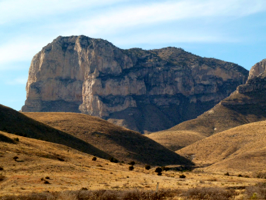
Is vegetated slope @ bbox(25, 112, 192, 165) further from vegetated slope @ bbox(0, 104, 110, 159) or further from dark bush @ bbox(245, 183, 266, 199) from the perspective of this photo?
dark bush @ bbox(245, 183, 266, 199)

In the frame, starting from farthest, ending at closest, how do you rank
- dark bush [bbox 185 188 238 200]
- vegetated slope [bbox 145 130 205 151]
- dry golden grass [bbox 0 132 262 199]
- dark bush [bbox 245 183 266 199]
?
vegetated slope [bbox 145 130 205 151], dry golden grass [bbox 0 132 262 199], dark bush [bbox 185 188 238 200], dark bush [bbox 245 183 266 199]

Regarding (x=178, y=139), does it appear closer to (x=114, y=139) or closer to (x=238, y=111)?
(x=238, y=111)

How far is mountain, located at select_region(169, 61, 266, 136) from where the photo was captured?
153875mm

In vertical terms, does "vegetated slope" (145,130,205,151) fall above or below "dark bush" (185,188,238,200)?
above

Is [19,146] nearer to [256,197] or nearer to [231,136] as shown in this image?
[256,197]

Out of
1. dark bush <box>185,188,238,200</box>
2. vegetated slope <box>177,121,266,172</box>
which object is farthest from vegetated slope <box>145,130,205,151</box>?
dark bush <box>185,188,238,200</box>

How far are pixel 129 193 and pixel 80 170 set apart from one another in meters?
16.9

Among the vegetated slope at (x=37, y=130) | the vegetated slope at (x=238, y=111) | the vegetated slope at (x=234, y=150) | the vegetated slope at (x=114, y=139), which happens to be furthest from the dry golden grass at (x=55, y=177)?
the vegetated slope at (x=238, y=111)

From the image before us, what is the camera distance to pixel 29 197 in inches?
1038

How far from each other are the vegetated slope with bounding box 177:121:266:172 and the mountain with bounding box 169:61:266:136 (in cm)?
3756

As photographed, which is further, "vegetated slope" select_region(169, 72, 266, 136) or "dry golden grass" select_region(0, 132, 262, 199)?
"vegetated slope" select_region(169, 72, 266, 136)

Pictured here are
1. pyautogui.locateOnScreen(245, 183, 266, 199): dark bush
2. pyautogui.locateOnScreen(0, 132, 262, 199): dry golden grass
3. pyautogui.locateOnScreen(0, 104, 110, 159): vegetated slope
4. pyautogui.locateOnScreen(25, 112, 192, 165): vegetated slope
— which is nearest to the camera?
pyautogui.locateOnScreen(245, 183, 266, 199): dark bush

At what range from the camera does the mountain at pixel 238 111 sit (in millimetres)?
153875

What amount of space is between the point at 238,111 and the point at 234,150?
6712 centimetres
